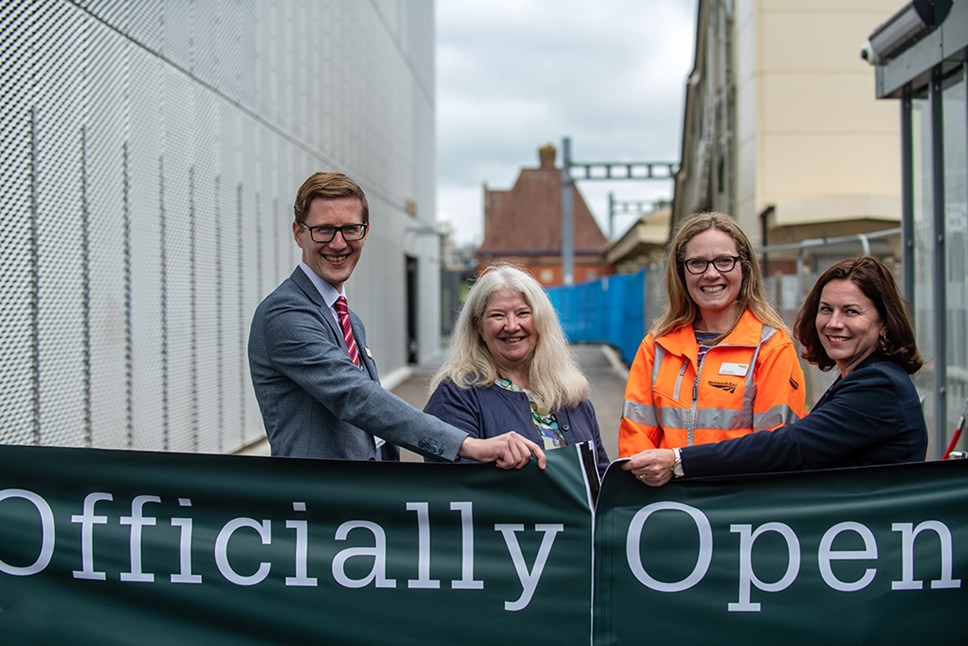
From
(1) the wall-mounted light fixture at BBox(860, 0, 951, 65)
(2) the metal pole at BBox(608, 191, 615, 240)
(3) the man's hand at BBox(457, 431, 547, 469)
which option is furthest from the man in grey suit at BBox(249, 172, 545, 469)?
(2) the metal pole at BBox(608, 191, 615, 240)

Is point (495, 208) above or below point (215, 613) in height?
above

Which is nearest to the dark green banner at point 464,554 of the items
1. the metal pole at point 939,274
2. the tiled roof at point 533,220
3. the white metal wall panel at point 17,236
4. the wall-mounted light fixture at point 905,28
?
the white metal wall panel at point 17,236

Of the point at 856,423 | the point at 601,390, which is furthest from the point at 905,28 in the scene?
the point at 601,390

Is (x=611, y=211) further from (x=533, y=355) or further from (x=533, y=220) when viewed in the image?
(x=533, y=355)

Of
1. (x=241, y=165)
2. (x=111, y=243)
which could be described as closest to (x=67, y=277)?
(x=111, y=243)

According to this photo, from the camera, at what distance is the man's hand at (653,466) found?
8.82 feet

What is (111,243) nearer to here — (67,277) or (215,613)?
(67,277)

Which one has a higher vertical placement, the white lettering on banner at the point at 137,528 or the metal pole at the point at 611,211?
the metal pole at the point at 611,211

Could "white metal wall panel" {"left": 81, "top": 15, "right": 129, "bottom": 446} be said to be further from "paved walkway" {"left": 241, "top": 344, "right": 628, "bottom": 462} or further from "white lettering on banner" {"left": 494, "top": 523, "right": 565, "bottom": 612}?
"white lettering on banner" {"left": 494, "top": 523, "right": 565, "bottom": 612}

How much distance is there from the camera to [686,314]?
3.28 meters

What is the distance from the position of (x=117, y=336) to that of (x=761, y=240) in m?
12.7

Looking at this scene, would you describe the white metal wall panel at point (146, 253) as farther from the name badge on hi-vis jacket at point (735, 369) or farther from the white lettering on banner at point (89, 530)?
the name badge on hi-vis jacket at point (735, 369)

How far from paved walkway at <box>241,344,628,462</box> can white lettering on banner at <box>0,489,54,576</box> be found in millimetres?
3804

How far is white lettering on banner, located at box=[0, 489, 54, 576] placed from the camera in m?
2.77
